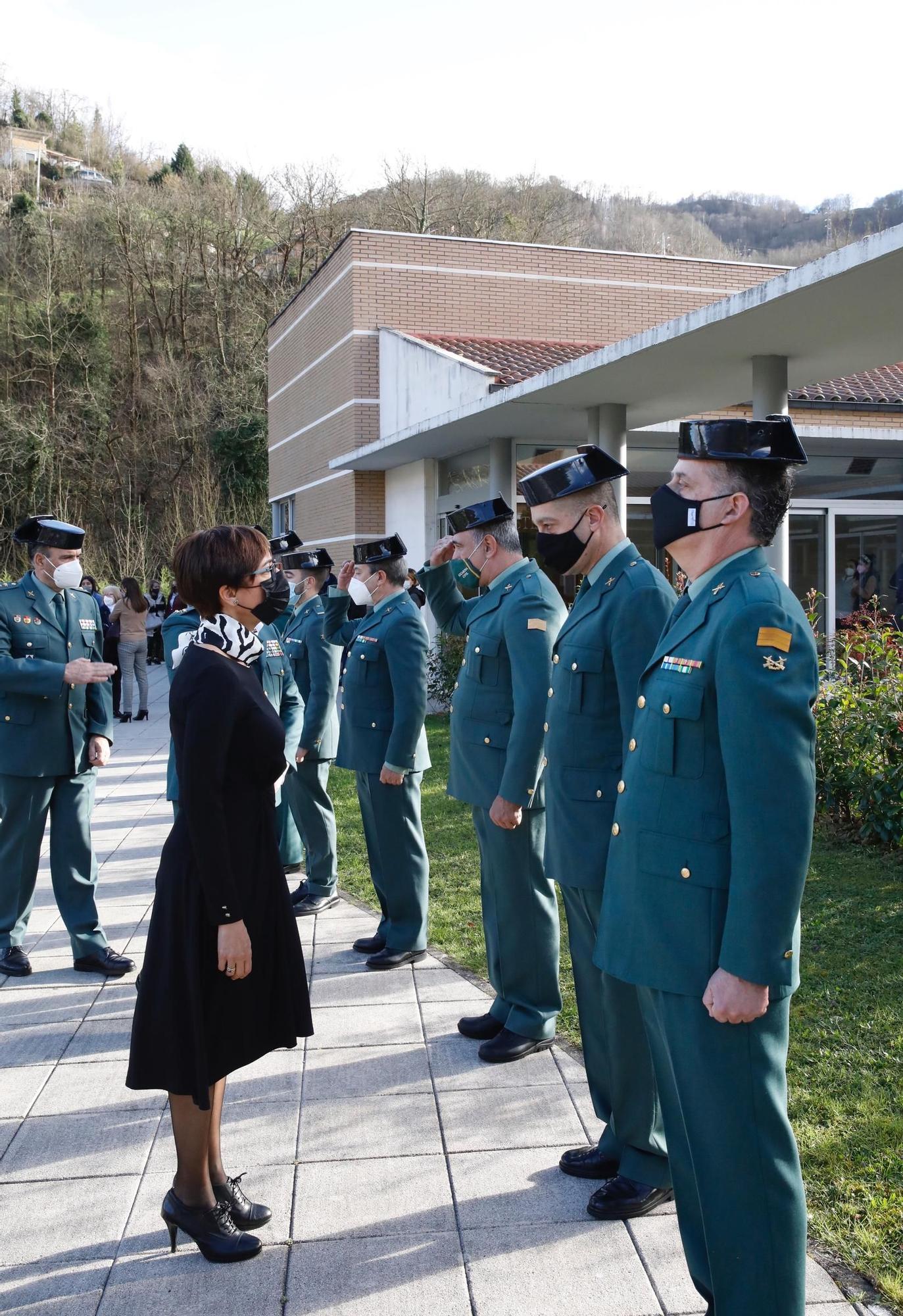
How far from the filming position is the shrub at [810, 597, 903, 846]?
7.29 metres

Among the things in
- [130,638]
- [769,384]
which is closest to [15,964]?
[769,384]

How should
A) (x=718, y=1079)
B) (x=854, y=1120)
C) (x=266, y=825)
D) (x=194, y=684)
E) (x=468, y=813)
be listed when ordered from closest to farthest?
(x=718, y=1079)
(x=194, y=684)
(x=266, y=825)
(x=854, y=1120)
(x=468, y=813)

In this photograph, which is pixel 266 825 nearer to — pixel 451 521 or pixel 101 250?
pixel 451 521

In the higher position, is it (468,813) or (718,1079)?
(718,1079)

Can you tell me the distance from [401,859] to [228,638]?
290 centimetres

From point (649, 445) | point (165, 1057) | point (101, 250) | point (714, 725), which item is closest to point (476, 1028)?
point (165, 1057)

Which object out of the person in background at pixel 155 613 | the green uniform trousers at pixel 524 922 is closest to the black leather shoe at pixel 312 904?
the green uniform trousers at pixel 524 922

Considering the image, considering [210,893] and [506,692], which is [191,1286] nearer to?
[210,893]

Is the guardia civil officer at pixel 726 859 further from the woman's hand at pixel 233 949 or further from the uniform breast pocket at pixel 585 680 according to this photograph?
the woman's hand at pixel 233 949

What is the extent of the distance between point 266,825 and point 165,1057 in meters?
0.68

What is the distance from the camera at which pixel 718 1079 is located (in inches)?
91.0

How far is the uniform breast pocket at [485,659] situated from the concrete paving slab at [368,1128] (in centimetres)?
167

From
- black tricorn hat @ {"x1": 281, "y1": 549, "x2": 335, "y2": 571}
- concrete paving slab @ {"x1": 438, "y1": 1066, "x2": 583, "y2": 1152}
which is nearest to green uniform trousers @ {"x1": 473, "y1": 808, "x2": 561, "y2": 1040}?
concrete paving slab @ {"x1": 438, "y1": 1066, "x2": 583, "y2": 1152}

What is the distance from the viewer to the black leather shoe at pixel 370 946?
5895mm
